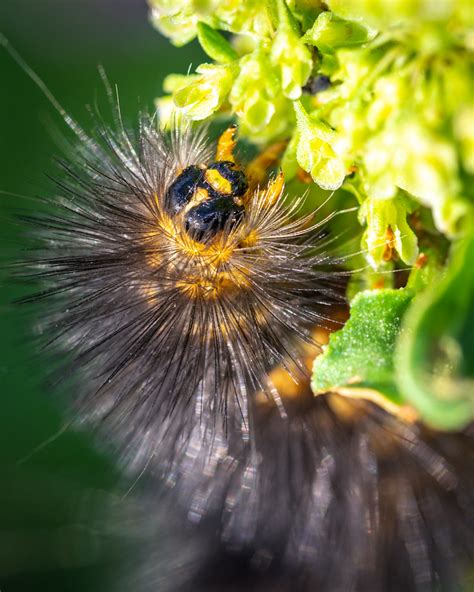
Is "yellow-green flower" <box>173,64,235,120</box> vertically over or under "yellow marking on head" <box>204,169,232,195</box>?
over

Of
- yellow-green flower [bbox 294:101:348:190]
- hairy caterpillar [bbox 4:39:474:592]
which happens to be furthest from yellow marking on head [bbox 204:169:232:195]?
yellow-green flower [bbox 294:101:348:190]

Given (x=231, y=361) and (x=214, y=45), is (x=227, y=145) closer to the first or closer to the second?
(x=214, y=45)

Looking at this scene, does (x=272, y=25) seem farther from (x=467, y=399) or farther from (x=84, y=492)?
(x=84, y=492)

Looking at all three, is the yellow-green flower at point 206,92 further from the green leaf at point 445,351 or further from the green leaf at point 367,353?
the green leaf at point 445,351

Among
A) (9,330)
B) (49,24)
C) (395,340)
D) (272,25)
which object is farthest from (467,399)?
(49,24)

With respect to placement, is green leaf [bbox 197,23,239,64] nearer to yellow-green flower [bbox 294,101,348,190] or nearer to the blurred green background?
yellow-green flower [bbox 294,101,348,190]

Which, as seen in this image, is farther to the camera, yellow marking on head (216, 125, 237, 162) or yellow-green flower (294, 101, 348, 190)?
yellow marking on head (216, 125, 237, 162)
